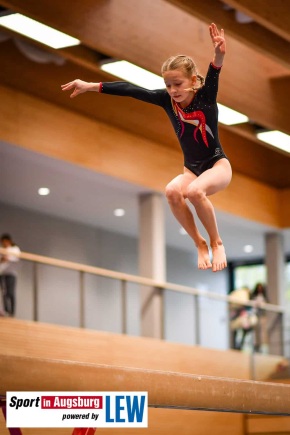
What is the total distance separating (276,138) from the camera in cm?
1641

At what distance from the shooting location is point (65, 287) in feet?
48.3

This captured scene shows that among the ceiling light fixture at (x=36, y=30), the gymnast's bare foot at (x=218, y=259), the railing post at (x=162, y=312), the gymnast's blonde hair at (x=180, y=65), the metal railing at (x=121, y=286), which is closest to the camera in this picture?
the gymnast's blonde hair at (x=180, y=65)

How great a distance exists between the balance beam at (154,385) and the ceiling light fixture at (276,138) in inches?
340

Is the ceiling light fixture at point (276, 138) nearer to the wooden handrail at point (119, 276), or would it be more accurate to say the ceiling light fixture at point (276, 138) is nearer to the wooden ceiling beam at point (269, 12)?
the wooden handrail at point (119, 276)

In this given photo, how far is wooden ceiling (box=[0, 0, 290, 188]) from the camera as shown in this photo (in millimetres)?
11656

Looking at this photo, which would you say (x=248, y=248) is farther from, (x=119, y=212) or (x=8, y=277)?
(x=8, y=277)

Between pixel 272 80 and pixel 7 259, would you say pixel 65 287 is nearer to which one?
pixel 7 259

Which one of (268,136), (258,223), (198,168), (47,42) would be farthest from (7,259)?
(258,223)

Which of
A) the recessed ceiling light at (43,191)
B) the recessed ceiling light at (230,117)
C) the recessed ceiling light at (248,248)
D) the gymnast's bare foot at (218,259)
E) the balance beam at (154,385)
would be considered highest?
the recessed ceiling light at (248,248)

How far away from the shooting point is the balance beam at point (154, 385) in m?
5.55

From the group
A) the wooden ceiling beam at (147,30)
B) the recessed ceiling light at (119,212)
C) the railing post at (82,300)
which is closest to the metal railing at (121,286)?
the railing post at (82,300)

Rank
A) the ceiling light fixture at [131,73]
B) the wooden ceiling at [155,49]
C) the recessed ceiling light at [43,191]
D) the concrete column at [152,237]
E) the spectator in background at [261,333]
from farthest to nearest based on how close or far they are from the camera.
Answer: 1. the recessed ceiling light at [43,191]
2. the spectator in background at [261,333]
3. the concrete column at [152,237]
4. the ceiling light fixture at [131,73]
5. the wooden ceiling at [155,49]

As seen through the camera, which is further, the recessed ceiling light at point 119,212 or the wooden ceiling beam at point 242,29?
the recessed ceiling light at point 119,212

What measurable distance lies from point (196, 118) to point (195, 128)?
8cm
